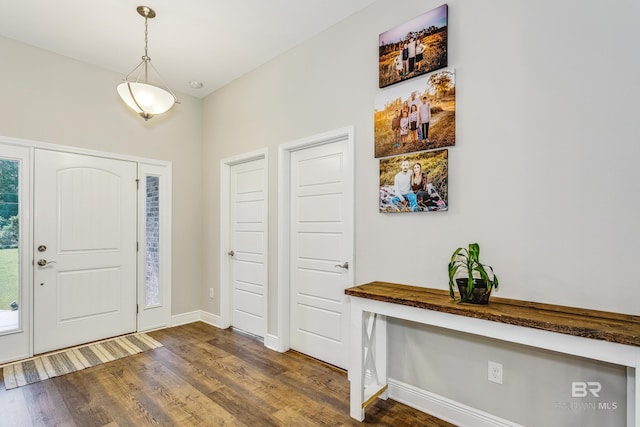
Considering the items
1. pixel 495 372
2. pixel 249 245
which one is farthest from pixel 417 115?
pixel 249 245

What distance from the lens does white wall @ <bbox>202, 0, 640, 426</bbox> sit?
155 centimetres

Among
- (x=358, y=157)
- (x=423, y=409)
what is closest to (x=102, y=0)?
(x=358, y=157)

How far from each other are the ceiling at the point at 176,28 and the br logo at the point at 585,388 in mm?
2792

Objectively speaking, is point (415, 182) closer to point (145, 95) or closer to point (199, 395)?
point (199, 395)

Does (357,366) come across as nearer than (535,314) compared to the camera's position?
No

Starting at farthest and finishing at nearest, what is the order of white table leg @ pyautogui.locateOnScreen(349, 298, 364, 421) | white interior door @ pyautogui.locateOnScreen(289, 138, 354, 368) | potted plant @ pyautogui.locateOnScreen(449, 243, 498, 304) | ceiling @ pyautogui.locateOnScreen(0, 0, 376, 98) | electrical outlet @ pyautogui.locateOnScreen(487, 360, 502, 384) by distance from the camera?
1. white interior door @ pyautogui.locateOnScreen(289, 138, 354, 368)
2. ceiling @ pyautogui.locateOnScreen(0, 0, 376, 98)
3. white table leg @ pyautogui.locateOnScreen(349, 298, 364, 421)
4. electrical outlet @ pyautogui.locateOnScreen(487, 360, 502, 384)
5. potted plant @ pyautogui.locateOnScreen(449, 243, 498, 304)

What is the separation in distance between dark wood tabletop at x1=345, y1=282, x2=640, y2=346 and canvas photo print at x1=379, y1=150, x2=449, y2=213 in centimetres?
58

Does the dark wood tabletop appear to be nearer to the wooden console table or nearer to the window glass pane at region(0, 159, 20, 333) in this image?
the wooden console table

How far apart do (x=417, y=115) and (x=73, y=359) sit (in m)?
3.65

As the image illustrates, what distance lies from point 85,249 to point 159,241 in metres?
0.73

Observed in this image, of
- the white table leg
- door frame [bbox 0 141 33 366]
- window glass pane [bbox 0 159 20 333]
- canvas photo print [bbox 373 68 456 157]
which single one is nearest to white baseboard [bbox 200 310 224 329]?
door frame [bbox 0 141 33 366]

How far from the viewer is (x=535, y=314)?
1515 millimetres

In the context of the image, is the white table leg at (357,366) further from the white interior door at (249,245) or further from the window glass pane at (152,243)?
the window glass pane at (152,243)

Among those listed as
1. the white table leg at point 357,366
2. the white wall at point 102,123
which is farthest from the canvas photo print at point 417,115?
the white wall at point 102,123
